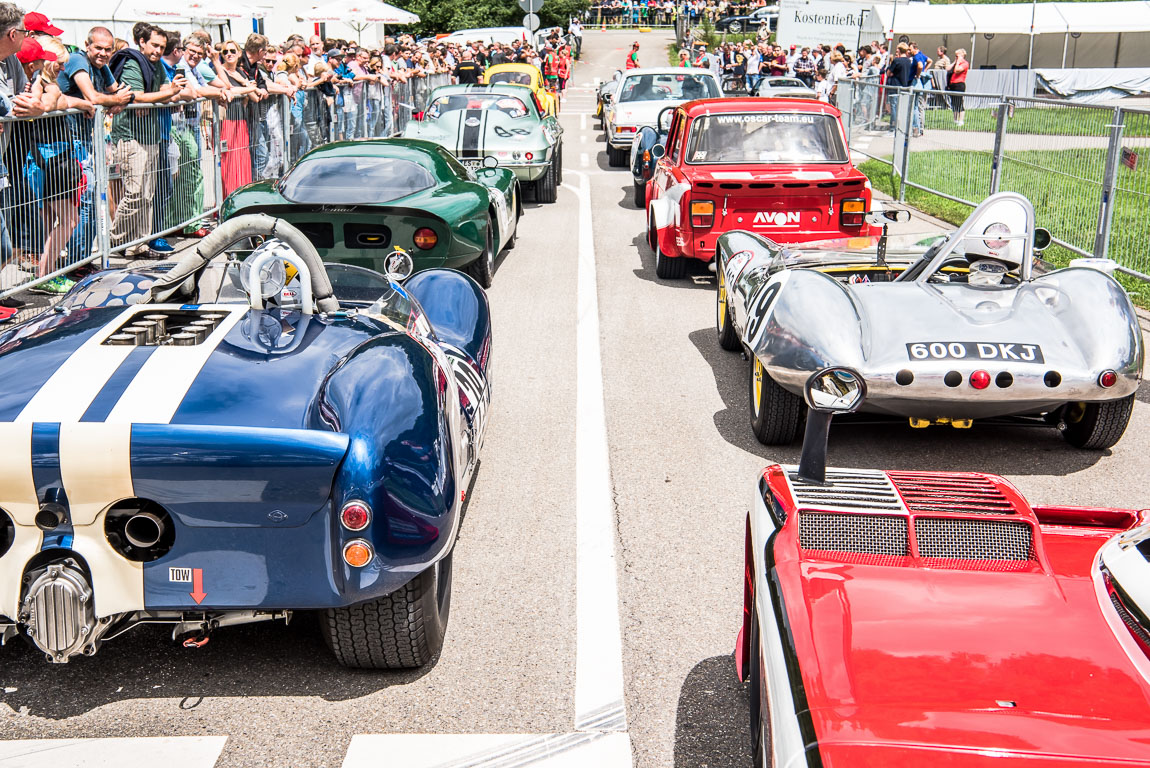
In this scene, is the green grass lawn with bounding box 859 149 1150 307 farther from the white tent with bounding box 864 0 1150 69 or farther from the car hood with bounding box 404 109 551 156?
the white tent with bounding box 864 0 1150 69

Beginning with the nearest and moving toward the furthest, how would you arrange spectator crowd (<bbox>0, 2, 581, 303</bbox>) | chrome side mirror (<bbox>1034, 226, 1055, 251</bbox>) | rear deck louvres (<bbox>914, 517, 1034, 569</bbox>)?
rear deck louvres (<bbox>914, 517, 1034, 569</bbox>) < chrome side mirror (<bbox>1034, 226, 1055, 251</bbox>) < spectator crowd (<bbox>0, 2, 581, 303</bbox>)

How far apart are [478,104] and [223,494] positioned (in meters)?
12.3

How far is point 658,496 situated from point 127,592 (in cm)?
255

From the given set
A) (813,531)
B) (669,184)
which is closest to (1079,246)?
(669,184)

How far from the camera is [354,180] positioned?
8.83 meters

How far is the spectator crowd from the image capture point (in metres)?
8.16

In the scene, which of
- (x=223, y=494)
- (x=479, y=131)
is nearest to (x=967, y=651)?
(x=223, y=494)

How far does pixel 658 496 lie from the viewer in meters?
5.25

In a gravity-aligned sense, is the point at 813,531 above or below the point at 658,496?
above

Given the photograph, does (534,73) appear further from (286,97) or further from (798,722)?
(798,722)

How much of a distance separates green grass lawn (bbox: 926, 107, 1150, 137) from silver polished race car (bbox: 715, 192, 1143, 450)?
12.1 ft

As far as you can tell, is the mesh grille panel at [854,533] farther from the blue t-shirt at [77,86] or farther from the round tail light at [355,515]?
the blue t-shirt at [77,86]

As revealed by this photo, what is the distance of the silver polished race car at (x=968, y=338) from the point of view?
518 cm

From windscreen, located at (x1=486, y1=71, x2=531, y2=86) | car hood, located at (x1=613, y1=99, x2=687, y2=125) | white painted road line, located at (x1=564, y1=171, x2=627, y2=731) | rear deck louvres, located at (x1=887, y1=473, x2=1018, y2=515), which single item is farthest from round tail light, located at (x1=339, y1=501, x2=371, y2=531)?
windscreen, located at (x1=486, y1=71, x2=531, y2=86)
